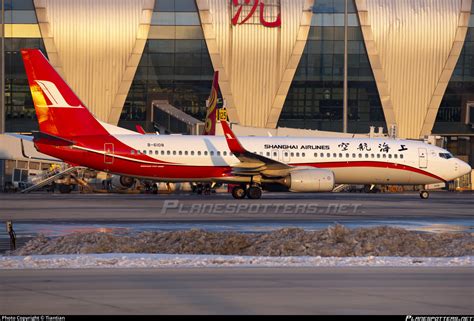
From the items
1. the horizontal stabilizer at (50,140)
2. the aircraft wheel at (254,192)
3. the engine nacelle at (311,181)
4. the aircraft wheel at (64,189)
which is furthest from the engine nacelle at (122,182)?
the engine nacelle at (311,181)

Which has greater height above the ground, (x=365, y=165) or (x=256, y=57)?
(x=256, y=57)

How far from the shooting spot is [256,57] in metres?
73.8

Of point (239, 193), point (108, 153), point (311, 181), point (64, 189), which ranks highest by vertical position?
point (108, 153)

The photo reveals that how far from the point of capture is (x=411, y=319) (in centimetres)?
1118

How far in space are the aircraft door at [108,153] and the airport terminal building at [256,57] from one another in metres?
29.5

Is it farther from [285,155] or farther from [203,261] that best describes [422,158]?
[203,261]

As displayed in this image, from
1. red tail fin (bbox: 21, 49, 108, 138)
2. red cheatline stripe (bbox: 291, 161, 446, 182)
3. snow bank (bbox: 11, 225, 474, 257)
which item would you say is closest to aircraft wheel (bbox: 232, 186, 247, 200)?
red cheatline stripe (bbox: 291, 161, 446, 182)

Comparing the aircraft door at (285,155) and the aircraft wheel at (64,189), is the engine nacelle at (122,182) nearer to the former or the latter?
the aircraft wheel at (64,189)

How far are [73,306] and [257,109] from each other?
62.4 metres

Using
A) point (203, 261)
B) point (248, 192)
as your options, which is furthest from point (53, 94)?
point (203, 261)

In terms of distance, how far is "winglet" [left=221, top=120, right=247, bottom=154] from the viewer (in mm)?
43188

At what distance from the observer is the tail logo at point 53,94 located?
147ft

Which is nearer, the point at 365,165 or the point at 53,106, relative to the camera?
the point at 53,106

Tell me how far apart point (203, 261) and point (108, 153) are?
2732 centimetres
